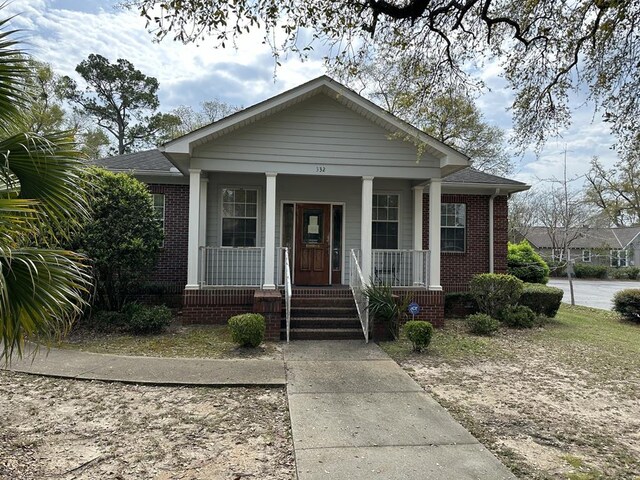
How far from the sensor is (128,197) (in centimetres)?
843

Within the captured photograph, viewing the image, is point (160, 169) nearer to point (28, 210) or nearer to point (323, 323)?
point (323, 323)

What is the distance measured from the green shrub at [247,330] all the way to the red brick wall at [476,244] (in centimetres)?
682

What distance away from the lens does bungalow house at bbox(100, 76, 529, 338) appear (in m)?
8.80

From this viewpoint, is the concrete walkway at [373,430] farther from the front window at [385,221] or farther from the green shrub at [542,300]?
the green shrub at [542,300]

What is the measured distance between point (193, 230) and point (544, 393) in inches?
275

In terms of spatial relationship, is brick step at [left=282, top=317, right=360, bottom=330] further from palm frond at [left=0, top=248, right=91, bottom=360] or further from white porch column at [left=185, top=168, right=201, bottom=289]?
palm frond at [left=0, top=248, right=91, bottom=360]

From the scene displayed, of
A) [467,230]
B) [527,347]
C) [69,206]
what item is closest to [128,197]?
[69,206]

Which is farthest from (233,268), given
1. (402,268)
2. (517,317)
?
(517,317)

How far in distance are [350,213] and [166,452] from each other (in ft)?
26.8

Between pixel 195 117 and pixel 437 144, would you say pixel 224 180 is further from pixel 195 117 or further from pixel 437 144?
pixel 195 117

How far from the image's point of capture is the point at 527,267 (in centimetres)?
1597

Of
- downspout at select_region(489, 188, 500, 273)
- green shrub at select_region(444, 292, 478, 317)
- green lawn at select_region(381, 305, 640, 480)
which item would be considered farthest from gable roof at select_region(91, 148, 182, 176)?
downspout at select_region(489, 188, 500, 273)

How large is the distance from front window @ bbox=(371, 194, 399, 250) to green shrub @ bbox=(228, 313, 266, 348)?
5.11m

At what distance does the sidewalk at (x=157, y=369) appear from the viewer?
5332mm
